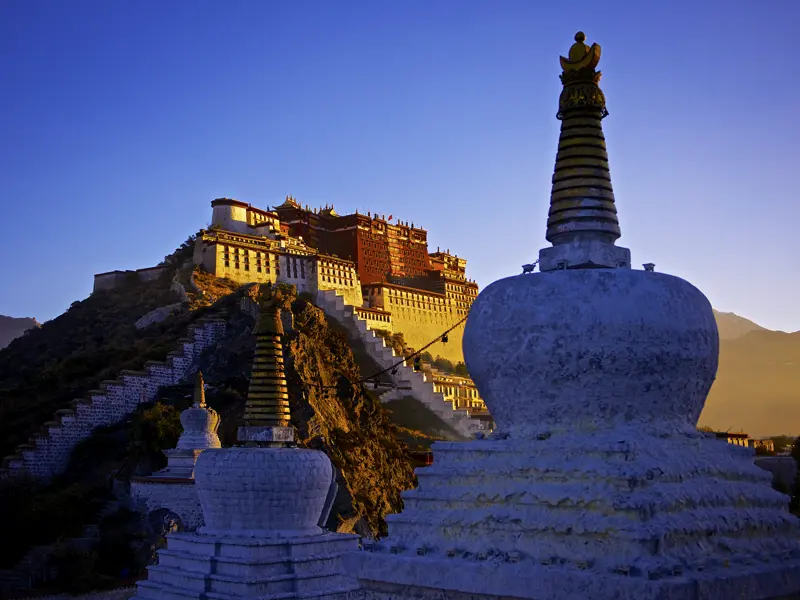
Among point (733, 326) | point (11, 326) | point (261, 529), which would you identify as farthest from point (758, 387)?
point (11, 326)

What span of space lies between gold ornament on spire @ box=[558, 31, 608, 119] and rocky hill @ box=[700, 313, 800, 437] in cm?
6397

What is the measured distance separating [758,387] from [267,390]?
81210mm

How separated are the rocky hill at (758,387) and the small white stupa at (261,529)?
192 feet

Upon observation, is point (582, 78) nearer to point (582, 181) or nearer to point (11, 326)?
point (582, 181)

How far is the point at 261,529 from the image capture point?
1523cm

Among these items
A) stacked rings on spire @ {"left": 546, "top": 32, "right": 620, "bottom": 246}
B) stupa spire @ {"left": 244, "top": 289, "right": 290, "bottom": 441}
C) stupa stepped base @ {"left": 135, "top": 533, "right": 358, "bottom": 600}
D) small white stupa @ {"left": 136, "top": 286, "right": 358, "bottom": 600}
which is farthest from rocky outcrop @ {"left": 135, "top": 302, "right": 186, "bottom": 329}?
stacked rings on spire @ {"left": 546, "top": 32, "right": 620, "bottom": 246}

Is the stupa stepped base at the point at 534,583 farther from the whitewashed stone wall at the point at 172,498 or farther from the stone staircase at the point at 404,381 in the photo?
the stone staircase at the point at 404,381

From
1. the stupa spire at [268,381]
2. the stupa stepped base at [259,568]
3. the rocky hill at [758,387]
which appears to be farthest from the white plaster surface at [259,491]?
the rocky hill at [758,387]

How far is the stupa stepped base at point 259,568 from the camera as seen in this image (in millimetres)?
14508

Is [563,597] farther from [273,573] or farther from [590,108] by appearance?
[273,573]

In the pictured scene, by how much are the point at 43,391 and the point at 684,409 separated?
33.4m

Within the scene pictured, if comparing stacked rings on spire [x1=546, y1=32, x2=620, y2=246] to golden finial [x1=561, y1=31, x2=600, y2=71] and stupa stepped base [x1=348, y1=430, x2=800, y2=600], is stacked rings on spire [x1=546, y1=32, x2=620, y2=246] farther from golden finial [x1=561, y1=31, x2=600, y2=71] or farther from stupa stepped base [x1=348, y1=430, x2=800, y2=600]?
stupa stepped base [x1=348, y1=430, x2=800, y2=600]

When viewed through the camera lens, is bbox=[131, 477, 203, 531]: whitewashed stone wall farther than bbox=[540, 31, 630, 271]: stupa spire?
Yes

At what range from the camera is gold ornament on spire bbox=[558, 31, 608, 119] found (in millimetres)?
9219
